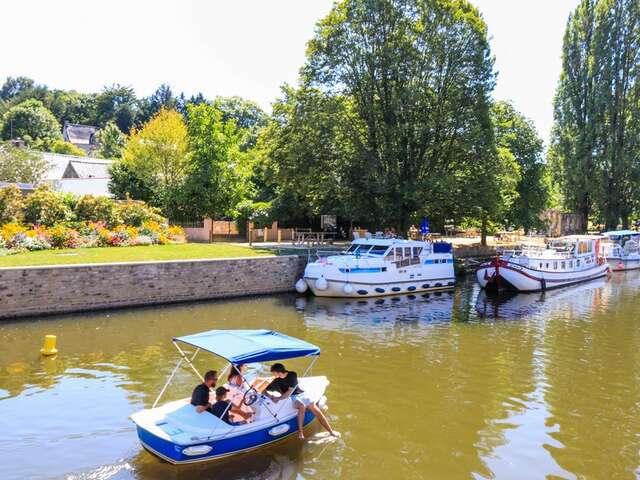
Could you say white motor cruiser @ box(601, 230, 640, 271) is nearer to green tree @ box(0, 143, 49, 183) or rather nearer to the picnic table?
the picnic table

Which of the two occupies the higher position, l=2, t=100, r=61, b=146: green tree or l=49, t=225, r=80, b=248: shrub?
l=2, t=100, r=61, b=146: green tree

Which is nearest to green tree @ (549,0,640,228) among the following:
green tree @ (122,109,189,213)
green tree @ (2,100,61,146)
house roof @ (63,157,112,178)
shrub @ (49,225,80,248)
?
green tree @ (122,109,189,213)

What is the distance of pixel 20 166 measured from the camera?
5162cm

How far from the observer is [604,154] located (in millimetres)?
52000

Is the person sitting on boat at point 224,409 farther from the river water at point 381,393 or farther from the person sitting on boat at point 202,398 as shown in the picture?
the river water at point 381,393

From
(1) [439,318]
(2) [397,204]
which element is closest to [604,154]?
(2) [397,204]

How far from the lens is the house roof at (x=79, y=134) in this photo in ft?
357

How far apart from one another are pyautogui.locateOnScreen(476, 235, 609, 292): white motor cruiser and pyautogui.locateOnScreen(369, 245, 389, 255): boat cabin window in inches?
254

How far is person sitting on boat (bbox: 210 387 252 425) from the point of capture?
10.1 m

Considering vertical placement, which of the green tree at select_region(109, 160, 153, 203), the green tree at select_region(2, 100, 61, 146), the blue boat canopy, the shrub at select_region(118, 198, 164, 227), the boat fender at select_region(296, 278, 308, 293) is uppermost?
the green tree at select_region(2, 100, 61, 146)

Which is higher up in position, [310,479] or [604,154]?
[604,154]

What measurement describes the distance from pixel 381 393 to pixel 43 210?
84.1 ft

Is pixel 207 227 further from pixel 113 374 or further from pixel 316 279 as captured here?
pixel 113 374

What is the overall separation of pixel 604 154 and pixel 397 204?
28754mm
